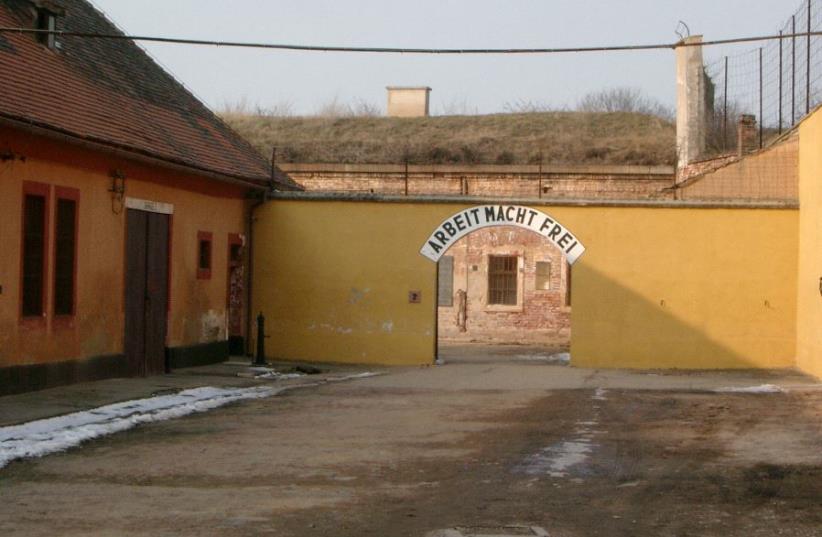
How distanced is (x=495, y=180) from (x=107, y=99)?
18.0 metres

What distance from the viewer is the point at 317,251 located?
2597 centimetres

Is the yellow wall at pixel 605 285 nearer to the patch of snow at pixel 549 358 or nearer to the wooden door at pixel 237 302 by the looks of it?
the wooden door at pixel 237 302

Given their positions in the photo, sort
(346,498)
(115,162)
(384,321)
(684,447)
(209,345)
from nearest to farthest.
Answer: (346,498) → (684,447) → (115,162) → (209,345) → (384,321)

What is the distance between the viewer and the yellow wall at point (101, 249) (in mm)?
16688

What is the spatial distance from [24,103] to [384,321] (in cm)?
1044

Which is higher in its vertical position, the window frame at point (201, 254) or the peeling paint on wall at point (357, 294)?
the window frame at point (201, 254)

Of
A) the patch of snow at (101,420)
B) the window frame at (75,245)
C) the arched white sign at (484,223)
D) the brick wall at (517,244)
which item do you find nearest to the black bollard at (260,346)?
the arched white sign at (484,223)

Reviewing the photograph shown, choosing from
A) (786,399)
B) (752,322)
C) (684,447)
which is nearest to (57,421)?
(684,447)

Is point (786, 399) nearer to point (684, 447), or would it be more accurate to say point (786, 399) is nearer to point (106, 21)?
point (684, 447)

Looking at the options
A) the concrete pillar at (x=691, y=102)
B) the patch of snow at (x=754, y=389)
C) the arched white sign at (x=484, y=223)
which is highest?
the concrete pillar at (x=691, y=102)

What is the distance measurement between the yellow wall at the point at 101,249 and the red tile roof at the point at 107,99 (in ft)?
1.41

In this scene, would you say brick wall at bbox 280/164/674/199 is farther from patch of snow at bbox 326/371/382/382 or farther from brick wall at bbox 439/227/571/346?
patch of snow at bbox 326/371/382/382

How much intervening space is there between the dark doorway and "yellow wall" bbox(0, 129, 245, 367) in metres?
0.29

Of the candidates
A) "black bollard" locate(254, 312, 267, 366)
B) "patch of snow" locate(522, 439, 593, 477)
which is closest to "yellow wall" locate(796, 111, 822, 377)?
"black bollard" locate(254, 312, 267, 366)
